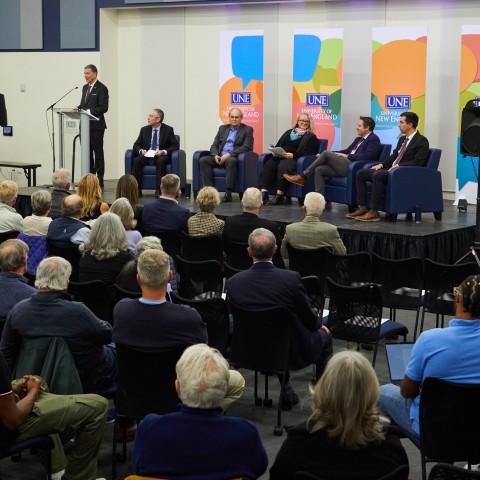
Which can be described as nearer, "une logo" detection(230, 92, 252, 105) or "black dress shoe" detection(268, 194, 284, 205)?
"black dress shoe" detection(268, 194, 284, 205)

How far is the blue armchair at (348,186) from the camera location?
391 inches

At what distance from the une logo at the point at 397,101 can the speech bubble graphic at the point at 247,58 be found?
2.08m

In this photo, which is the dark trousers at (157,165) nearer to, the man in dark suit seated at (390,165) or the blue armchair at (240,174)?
the blue armchair at (240,174)

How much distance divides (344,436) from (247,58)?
10782 mm

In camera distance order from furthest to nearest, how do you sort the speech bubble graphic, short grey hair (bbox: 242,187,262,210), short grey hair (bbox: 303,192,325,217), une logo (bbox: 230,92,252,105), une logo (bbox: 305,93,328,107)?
une logo (bbox: 230,92,252,105), the speech bubble graphic, une logo (bbox: 305,93,328,107), short grey hair (bbox: 242,187,262,210), short grey hair (bbox: 303,192,325,217)

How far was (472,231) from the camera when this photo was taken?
9461 millimetres

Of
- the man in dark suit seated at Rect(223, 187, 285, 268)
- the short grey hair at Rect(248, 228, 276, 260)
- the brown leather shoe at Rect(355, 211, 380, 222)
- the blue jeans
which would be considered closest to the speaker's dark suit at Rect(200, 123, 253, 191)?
the brown leather shoe at Rect(355, 211, 380, 222)

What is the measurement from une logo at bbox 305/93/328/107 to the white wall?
28cm

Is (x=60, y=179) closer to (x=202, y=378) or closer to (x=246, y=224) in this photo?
(x=246, y=224)

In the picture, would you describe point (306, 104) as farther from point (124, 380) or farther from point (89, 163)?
point (124, 380)

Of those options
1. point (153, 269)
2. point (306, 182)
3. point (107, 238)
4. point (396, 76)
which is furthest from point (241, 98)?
point (153, 269)

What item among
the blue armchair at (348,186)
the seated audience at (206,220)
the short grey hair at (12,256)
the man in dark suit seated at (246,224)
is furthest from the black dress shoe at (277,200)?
the short grey hair at (12,256)

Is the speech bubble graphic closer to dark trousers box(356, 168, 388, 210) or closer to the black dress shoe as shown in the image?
the black dress shoe

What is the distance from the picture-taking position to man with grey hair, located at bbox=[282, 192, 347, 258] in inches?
263
